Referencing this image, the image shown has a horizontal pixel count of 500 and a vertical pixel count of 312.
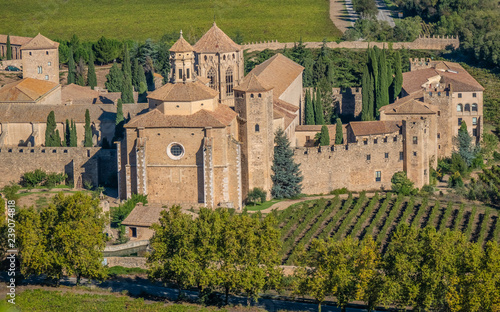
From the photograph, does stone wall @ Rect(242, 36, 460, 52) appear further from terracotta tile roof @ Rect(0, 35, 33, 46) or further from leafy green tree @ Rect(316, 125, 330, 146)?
leafy green tree @ Rect(316, 125, 330, 146)

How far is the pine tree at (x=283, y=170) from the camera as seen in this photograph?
7525 centimetres

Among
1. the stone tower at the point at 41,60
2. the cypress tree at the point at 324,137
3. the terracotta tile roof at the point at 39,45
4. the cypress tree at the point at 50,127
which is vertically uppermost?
the terracotta tile roof at the point at 39,45

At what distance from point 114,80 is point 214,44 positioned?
49.3 ft

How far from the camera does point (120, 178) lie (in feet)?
241

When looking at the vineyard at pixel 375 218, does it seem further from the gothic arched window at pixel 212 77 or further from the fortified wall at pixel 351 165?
the gothic arched window at pixel 212 77

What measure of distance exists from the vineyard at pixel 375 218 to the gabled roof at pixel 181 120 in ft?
21.9

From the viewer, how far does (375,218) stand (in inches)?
2820

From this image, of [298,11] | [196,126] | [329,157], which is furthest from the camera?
[298,11]

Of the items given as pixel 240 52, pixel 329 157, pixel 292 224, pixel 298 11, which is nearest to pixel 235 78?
pixel 240 52

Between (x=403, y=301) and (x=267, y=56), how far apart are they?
54784mm

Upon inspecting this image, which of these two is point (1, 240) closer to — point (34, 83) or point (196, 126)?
point (196, 126)

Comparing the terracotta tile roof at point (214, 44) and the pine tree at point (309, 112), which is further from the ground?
the terracotta tile roof at point (214, 44)

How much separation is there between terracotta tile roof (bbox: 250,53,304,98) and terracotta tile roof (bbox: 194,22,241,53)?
95.7 inches

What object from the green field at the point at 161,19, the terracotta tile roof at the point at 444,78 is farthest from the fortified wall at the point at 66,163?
the green field at the point at 161,19
